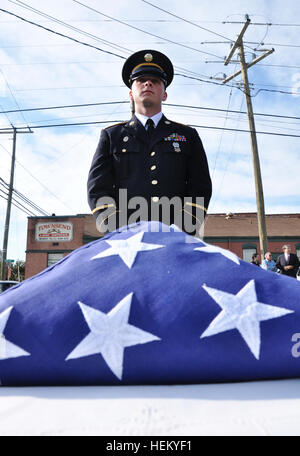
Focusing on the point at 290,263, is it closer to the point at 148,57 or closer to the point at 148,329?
the point at 148,57

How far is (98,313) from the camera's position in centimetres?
84

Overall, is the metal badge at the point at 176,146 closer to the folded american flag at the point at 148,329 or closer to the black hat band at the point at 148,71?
the black hat band at the point at 148,71

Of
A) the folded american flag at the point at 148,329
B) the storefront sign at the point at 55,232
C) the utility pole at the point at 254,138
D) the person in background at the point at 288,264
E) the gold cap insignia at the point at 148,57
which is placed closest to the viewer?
the folded american flag at the point at 148,329

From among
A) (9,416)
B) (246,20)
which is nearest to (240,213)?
(246,20)

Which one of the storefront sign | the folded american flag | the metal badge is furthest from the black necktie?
the storefront sign

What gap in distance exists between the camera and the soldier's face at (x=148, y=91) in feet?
5.98

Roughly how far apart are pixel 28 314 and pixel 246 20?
12.7m

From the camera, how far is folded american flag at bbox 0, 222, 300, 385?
80cm

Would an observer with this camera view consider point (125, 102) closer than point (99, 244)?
No

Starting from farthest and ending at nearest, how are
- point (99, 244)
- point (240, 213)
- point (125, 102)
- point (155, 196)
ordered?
point (240, 213)
point (125, 102)
point (155, 196)
point (99, 244)

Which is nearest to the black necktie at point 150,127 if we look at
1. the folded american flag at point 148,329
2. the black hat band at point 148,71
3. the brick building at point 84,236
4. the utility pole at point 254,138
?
the black hat band at point 148,71

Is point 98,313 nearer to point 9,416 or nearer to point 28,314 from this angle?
point 28,314

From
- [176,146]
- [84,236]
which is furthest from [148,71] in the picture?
[84,236]

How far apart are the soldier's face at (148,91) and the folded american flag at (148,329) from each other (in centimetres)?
119
